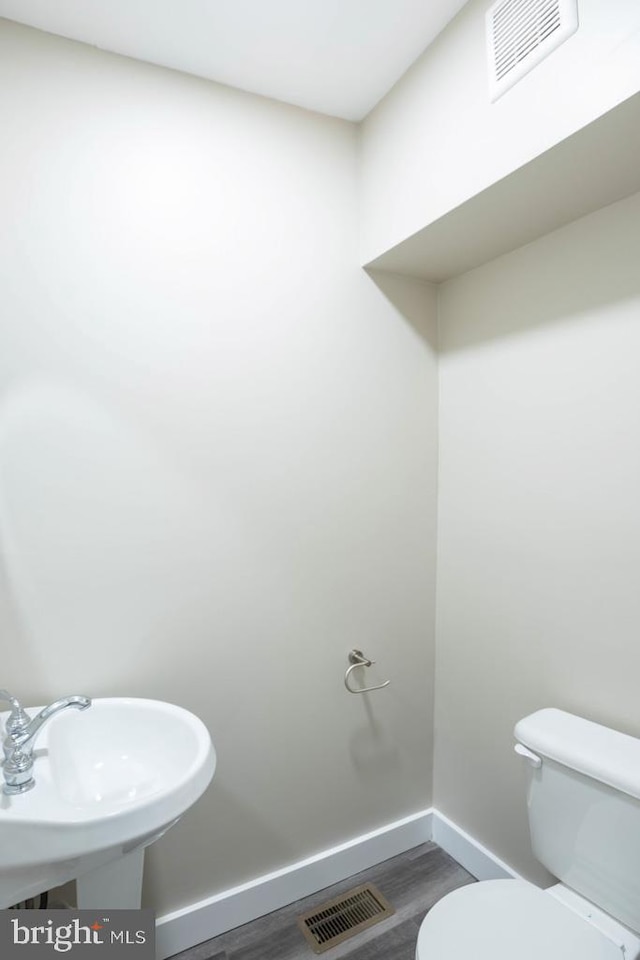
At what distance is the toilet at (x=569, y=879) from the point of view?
109 centimetres

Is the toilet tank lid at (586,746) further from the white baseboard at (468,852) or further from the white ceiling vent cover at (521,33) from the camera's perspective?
the white ceiling vent cover at (521,33)

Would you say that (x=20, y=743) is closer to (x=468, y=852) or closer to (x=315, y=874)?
(x=315, y=874)

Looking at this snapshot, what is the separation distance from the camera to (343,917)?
162cm

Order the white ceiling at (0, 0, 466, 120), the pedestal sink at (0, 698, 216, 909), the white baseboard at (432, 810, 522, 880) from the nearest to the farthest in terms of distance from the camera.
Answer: the pedestal sink at (0, 698, 216, 909)
the white ceiling at (0, 0, 466, 120)
the white baseboard at (432, 810, 522, 880)

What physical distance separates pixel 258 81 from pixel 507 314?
1066mm

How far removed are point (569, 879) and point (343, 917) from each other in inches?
30.6

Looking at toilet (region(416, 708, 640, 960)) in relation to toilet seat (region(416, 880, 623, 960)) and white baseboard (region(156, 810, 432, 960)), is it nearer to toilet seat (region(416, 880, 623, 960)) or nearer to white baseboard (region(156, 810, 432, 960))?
toilet seat (region(416, 880, 623, 960))

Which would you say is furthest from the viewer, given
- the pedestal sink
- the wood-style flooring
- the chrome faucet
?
the wood-style flooring

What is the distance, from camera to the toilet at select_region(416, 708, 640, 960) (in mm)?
1094

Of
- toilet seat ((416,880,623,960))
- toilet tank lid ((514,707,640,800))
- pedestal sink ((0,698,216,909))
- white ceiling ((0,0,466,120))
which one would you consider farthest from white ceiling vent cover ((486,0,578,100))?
toilet seat ((416,880,623,960))

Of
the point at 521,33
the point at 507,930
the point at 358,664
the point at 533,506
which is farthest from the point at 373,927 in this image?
the point at 521,33

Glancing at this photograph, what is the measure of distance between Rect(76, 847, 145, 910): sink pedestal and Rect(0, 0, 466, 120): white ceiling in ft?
6.69

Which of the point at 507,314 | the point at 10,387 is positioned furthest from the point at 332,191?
the point at 10,387

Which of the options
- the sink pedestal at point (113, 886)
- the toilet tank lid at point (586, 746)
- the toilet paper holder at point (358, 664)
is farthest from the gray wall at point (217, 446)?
the toilet tank lid at point (586, 746)
